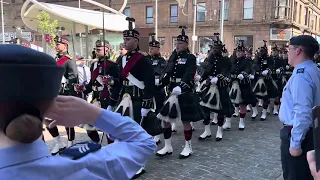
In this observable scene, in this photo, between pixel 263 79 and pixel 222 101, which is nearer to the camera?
pixel 222 101

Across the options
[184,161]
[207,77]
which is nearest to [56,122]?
[184,161]

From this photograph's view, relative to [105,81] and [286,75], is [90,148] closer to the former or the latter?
[105,81]

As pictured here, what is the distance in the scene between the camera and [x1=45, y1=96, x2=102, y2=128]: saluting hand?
1.07 m

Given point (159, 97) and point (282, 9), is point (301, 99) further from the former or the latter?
point (282, 9)

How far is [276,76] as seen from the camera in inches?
385

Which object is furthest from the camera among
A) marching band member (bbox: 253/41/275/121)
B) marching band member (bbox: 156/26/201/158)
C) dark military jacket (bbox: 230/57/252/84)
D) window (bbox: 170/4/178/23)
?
→ window (bbox: 170/4/178/23)

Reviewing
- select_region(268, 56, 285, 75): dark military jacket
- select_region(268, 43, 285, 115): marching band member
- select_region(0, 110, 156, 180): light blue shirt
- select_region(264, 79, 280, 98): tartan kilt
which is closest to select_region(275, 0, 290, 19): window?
select_region(268, 43, 285, 115): marching band member

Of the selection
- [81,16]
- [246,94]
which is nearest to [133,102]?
[246,94]

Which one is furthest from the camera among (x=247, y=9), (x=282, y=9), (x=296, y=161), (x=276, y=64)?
(x=247, y=9)

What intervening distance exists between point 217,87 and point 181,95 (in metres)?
1.47

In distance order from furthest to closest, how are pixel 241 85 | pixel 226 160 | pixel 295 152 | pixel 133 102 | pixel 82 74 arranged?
1. pixel 241 85
2. pixel 82 74
3. pixel 226 160
4. pixel 133 102
5. pixel 295 152

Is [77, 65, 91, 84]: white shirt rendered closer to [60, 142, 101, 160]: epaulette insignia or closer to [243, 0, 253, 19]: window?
[60, 142, 101, 160]: epaulette insignia

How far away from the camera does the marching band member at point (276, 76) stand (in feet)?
30.8

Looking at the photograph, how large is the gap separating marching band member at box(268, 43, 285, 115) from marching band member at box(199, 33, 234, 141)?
2926mm
